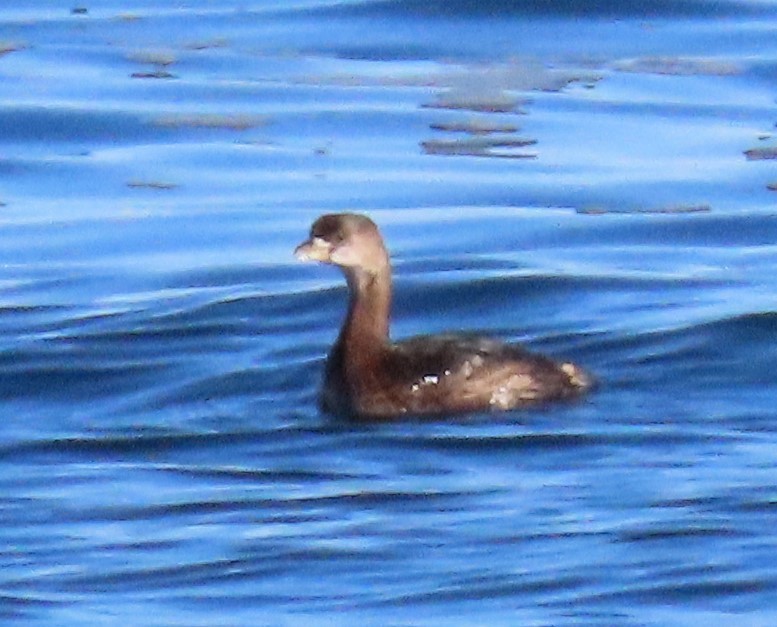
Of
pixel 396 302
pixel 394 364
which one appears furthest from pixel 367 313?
pixel 396 302

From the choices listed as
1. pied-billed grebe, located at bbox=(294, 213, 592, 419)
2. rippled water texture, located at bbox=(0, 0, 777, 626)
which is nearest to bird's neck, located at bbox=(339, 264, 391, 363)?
pied-billed grebe, located at bbox=(294, 213, 592, 419)

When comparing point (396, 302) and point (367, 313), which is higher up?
point (367, 313)

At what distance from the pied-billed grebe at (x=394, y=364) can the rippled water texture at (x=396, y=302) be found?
18 centimetres

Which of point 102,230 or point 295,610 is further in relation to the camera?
point 102,230

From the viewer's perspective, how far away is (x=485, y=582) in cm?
1067

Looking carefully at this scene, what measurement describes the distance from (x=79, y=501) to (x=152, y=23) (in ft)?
45.5

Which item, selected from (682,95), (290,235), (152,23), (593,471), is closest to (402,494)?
(593,471)

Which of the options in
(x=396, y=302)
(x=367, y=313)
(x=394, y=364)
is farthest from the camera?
(x=396, y=302)

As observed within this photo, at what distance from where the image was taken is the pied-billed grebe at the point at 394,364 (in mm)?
13461

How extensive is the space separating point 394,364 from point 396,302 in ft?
8.62

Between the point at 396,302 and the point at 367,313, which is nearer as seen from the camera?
the point at 367,313

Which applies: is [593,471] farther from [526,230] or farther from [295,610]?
[526,230]

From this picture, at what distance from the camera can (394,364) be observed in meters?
13.8

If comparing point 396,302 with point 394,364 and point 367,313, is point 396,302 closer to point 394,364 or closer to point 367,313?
point 367,313
